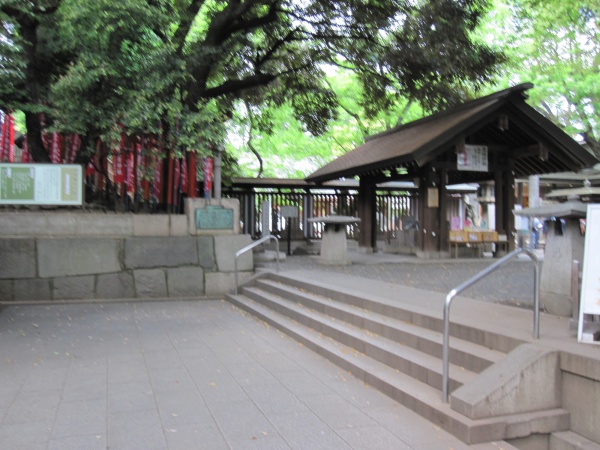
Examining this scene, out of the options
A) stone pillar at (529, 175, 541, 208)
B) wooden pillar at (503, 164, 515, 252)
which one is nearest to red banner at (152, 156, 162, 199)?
wooden pillar at (503, 164, 515, 252)

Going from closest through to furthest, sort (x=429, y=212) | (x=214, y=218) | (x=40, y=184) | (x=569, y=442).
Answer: (x=569, y=442)
(x=40, y=184)
(x=214, y=218)
(x=429, y=212)

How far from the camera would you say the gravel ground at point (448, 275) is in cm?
770

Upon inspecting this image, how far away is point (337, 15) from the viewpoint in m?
13.2

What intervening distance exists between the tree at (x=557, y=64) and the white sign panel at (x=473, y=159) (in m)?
5.59

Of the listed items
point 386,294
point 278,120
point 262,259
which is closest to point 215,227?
point 262,259

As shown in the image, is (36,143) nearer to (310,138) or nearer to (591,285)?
(591,285)

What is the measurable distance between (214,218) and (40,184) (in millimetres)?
3658

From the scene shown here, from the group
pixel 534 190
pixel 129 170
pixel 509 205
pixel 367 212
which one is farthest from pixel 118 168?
pixel 534 190

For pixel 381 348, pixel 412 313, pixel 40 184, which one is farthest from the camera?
pixel 40 184

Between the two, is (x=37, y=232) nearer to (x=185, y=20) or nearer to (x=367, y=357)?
(x=185, y=20)

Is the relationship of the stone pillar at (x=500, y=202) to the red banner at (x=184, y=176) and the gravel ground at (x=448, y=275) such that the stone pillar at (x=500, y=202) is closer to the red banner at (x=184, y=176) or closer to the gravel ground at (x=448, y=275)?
the gravel ground at (x=448, y=275)

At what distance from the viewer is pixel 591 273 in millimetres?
4344

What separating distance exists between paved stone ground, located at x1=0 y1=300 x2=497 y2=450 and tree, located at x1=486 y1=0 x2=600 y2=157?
1540cm

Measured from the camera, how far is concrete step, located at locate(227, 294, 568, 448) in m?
3.83
